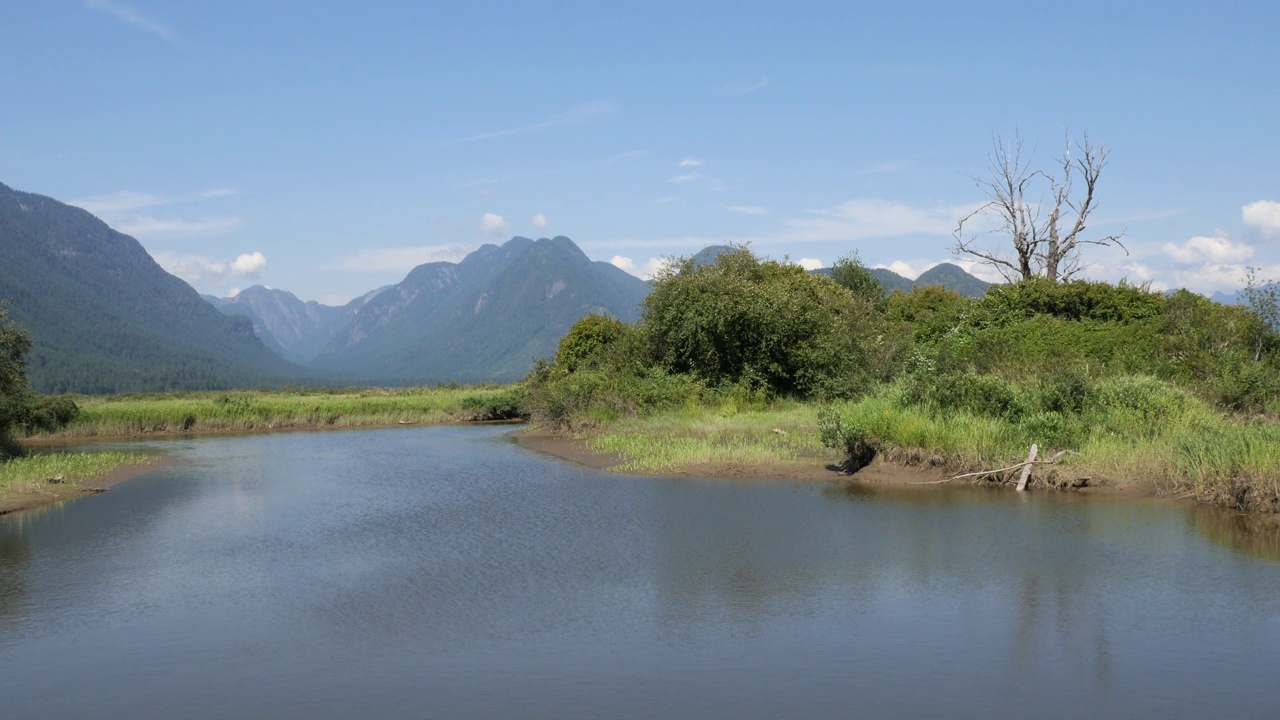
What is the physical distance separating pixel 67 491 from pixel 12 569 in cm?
980

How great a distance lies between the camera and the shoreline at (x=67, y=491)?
22.8m

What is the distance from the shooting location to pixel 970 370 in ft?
88.1

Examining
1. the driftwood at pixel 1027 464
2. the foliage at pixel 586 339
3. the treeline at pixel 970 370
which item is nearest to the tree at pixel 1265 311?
the treeline at pixel 970 370

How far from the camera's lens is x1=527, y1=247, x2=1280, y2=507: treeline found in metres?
22.6

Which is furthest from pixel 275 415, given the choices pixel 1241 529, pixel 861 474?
pixel 1241 529

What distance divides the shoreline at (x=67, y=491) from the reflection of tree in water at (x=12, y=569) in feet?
7.90

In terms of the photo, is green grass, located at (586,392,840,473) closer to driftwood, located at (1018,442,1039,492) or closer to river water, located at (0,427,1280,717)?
river water, located at (0,427,1280,717)

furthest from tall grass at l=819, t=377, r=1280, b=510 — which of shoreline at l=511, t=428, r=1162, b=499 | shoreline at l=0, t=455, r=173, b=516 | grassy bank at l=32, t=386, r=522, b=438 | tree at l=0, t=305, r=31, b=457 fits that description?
grassy bank at l=32, t=386, r=522, b=438

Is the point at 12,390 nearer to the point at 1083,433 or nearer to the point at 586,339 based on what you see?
the point at 586,339

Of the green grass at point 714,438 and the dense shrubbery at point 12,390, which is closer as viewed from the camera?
the green grass at point 714,438

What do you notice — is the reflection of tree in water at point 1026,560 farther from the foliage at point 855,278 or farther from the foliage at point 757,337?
the foliage at point 855,278

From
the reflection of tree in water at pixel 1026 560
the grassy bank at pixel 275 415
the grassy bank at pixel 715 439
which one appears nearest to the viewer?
the reflection of tree in water at pixel 1026 560

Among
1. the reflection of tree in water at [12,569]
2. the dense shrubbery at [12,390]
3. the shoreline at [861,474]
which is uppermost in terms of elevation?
the dense shrubbery at [12,390]

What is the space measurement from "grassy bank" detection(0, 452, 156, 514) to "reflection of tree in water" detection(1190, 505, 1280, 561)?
25.3m
